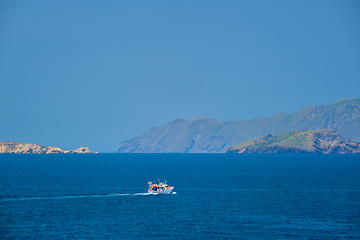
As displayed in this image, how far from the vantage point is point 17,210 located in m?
92.9

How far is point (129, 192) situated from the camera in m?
125

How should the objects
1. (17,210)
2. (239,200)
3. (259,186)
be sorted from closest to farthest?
1. (17,210)
2. (239,200)
3. (259,186)

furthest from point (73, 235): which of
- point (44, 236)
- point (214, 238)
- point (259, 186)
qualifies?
point (259, 186)

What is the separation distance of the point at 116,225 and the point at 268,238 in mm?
29731

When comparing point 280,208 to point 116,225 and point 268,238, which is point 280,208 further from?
point 116,225

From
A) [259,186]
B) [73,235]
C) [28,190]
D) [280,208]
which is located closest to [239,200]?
[280,208]

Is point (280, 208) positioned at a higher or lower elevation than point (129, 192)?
lower

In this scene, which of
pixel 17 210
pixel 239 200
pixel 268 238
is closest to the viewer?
pixel 268 238

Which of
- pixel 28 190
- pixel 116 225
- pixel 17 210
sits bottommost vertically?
pixel 116 225

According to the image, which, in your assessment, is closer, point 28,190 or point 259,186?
point 28,190

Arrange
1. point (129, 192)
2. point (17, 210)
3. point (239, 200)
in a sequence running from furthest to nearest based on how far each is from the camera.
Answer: point (129, 192) < point (239, 200) < point (17, 210)

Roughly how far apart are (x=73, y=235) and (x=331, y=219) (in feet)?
171

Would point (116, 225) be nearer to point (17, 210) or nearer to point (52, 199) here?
point (17, 210)

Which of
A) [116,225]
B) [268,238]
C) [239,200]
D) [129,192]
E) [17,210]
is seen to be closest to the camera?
[268,238]
